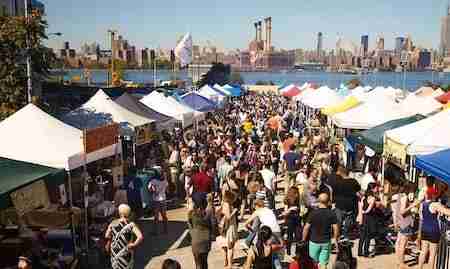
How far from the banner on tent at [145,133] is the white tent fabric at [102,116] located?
5.3 inches

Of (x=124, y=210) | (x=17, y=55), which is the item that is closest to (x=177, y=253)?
(x=124, y=210)

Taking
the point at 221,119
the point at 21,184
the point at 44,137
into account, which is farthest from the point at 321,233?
the point at 221,119

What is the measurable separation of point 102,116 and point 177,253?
5419 mm

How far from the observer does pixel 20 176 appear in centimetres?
689

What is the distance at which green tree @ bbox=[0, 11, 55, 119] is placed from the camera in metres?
12.7

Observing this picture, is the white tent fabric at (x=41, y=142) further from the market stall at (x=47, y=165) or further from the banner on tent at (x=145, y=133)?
the banner on tent at (x=145, y=133)

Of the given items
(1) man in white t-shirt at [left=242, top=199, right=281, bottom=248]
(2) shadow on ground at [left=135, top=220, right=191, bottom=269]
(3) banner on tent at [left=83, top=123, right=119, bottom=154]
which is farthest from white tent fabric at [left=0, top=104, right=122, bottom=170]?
(1) man in white t-shirt at [left=242, top=199, right=281, bottom=248]

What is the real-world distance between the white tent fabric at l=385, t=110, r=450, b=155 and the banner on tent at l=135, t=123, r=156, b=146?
6687 mm

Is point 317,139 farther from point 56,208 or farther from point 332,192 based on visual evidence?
point 56,208

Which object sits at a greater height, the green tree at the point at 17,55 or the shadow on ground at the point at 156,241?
the green tree at the point at 17,55

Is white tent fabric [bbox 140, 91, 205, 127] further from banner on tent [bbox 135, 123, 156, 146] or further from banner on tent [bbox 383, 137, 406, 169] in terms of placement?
banner on tent [bbox 383, 137, 406, 169]

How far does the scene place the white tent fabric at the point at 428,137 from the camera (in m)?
7.88

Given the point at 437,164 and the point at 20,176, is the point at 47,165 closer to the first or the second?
the point at 20,176

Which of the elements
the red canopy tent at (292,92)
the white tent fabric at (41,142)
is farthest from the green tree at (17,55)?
the red canopy tent at (292,92)
